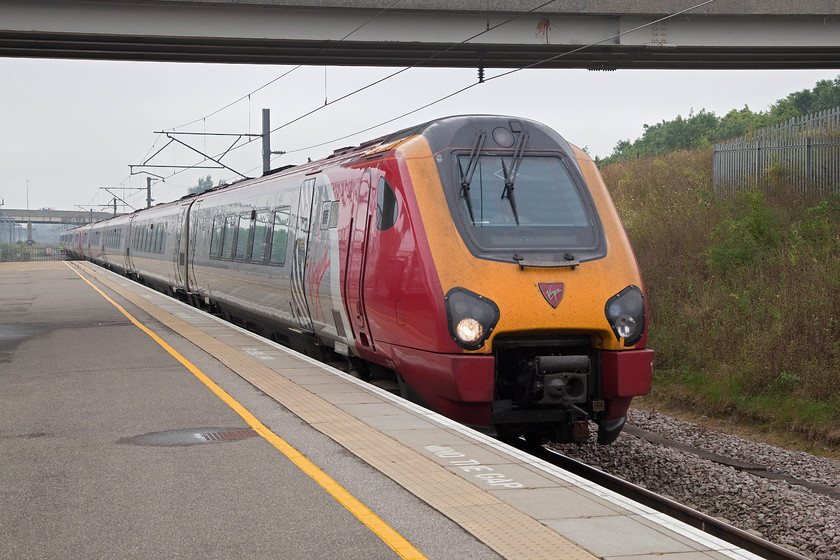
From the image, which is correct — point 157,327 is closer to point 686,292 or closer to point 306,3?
point 306,3

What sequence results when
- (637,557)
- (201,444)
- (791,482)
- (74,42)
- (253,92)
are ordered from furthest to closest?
(253,92) < (74,42) < (791,482) < (201,444) < (637,557)

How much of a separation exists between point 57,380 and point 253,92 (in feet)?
57.9

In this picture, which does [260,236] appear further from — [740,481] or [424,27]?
[740,481]

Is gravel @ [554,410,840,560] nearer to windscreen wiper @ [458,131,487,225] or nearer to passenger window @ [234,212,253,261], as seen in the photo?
windscreen wiper @ [458,131,487,225]

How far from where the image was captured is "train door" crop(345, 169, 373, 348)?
33.2ft

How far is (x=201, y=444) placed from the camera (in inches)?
292

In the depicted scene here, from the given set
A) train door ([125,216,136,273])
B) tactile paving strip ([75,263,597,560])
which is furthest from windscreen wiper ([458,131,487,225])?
train door ([125,216,136,273])

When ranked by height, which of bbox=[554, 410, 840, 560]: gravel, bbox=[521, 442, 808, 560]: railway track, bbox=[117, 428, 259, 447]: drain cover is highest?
bbox=[117, 428, 259, 447]: drain cover

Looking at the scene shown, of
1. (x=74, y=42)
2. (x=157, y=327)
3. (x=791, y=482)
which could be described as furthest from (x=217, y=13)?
(x=791, y=482)

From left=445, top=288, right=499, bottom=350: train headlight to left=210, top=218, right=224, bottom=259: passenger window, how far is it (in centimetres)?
1205

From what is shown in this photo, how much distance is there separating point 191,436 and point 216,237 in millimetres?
12833

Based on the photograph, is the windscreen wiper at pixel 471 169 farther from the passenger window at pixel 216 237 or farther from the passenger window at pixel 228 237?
the passenger window at pixel 216 237

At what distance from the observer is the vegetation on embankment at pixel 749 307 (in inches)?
507

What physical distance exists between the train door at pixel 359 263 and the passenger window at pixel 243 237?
6.45 m
